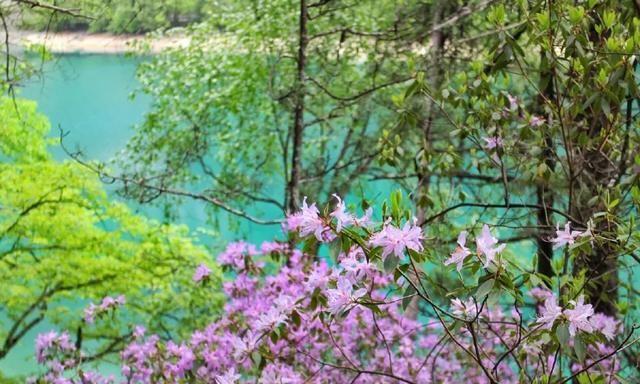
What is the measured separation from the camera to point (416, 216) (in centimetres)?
396

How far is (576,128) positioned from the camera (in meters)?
2.34

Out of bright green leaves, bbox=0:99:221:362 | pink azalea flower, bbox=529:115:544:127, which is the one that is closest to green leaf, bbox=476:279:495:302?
pink azalea flower, bbox=529:115:544:127

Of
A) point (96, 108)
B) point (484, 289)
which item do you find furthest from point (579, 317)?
point (96, 108)

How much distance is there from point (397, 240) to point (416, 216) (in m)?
2.83

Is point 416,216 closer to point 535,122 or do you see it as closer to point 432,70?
point 432,70

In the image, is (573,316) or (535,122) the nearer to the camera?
(573,316)

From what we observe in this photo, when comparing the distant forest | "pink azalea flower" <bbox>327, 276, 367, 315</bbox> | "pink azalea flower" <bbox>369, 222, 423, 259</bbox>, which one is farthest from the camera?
the distant forest

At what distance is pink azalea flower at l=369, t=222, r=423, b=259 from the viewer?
1.15 meters

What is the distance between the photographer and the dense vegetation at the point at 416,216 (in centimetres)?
133

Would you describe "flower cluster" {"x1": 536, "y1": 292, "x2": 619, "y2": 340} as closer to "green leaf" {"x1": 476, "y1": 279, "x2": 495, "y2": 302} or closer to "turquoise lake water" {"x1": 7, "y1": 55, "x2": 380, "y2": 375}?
"green leaf" {"x1": 476, "y1": 279, "x2": 495, "y2": 302}

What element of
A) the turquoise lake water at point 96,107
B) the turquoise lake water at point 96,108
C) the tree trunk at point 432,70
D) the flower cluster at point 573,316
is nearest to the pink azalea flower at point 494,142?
the flower cluster at point 573,316

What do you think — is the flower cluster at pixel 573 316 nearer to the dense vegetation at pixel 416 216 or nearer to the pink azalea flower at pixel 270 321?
the dense vegetation at pixel 416 216

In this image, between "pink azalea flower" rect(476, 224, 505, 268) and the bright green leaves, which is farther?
the bright green leaves

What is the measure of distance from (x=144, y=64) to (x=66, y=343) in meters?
4.76
